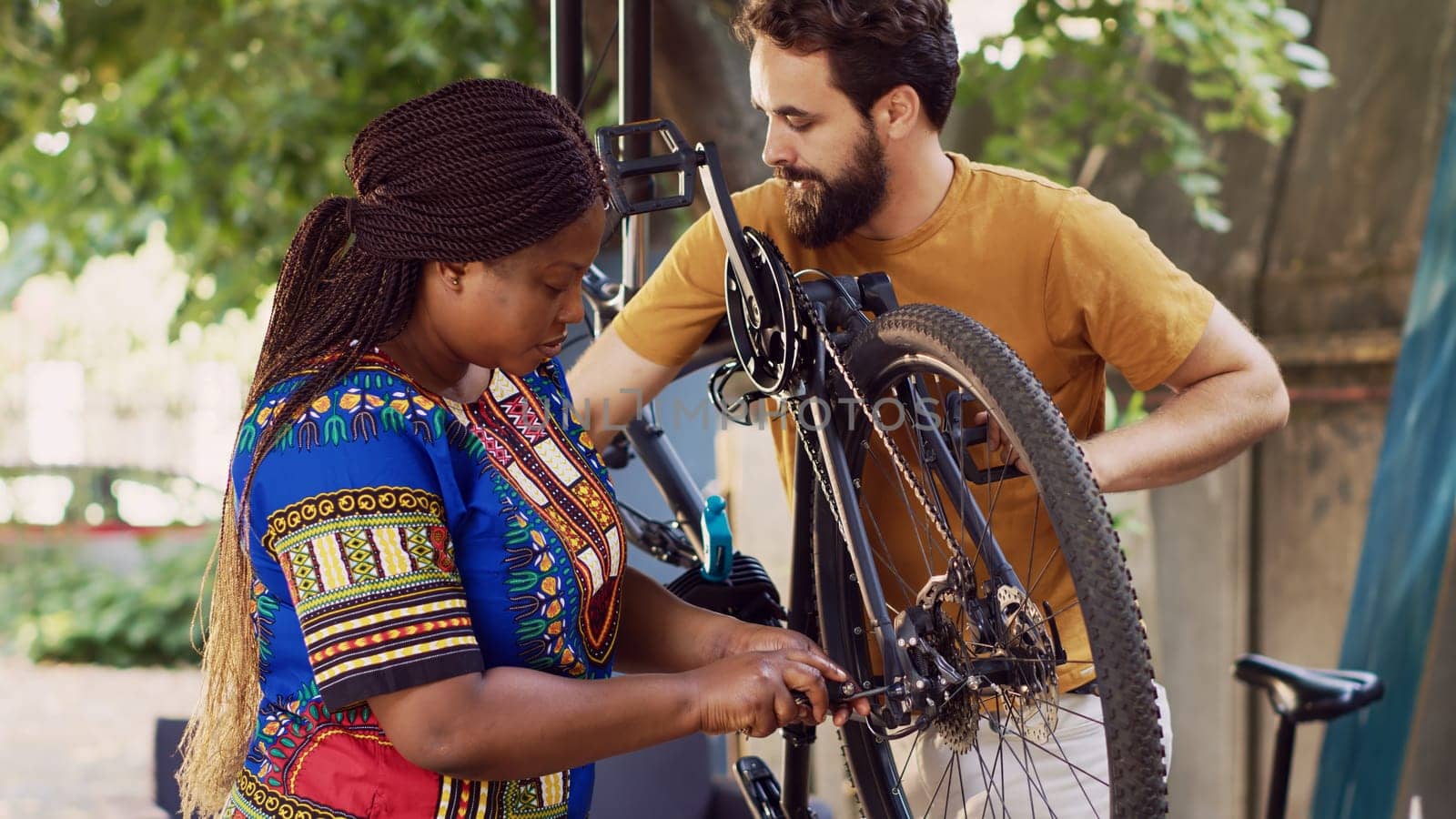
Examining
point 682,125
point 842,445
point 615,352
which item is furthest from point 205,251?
point 842,445

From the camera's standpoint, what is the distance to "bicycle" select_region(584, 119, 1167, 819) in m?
1.20

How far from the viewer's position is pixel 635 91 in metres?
2.36

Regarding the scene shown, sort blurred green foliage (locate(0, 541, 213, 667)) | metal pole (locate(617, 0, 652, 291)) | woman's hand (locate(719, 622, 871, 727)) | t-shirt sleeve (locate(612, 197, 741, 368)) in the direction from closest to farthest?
woman's hand (locate(719, 622, 871, 727))
t-shirt sleeve (locate(612, 197, 741, 368))
metal pole (locate(617, 0, 652, 291))
blurred green foliage (locate(0, 541, 213, 667))

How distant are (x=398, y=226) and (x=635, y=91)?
122cm

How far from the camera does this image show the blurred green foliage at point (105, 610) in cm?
754

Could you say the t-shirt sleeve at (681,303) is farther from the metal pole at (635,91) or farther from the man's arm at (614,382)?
the metal pole at (635,91)

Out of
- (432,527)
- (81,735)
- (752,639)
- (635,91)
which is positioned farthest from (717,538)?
(81,735)

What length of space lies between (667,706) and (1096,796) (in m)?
0.77

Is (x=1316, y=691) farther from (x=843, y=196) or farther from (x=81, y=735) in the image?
(x=81, y=735)

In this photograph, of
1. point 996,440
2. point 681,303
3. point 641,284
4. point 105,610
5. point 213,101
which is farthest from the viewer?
point 105,610

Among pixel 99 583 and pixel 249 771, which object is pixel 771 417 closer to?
pixel 249 771

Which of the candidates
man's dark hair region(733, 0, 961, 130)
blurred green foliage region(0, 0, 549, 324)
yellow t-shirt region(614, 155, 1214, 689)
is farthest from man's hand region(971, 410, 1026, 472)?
blurred green foliage region(0, 0, 549, 324)

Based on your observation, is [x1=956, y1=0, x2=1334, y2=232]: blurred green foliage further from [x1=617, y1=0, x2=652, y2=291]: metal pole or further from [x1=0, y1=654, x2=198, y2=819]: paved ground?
[x1=0, y1=654, x2=198, y2=819]: paved ground

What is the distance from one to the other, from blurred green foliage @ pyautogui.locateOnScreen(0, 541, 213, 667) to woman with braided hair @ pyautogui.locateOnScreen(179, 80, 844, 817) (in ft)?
21.7
